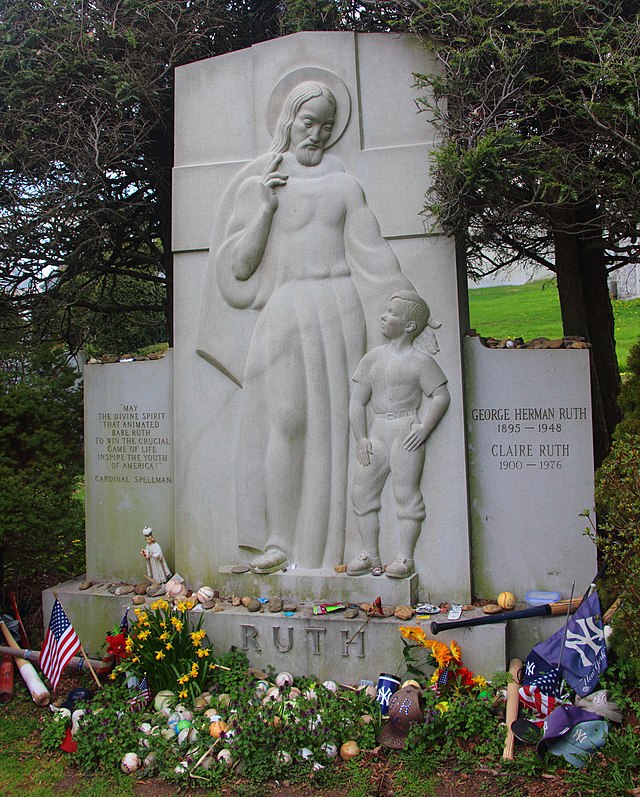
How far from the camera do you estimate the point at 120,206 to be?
8039mm

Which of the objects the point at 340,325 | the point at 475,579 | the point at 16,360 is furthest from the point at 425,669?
the point at 16,360

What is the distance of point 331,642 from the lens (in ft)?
18.1

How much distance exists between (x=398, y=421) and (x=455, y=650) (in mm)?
1608

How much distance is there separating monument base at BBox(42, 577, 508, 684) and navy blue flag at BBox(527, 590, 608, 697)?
15.6 inches

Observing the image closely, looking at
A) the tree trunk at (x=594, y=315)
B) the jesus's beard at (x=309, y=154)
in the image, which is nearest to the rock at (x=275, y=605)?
the jesus's beard at (x=309, y=154)

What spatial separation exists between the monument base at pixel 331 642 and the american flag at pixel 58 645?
0.94 m

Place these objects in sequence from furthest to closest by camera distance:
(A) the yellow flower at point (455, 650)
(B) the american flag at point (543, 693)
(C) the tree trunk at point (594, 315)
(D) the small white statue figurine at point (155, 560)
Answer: (C) the tree trunk at point (594, 315)
(D) the small white statue figurine at point (155, 560)
(A) the yellow flower at point (455, 650)
(B) the american flag at point (543, 693)

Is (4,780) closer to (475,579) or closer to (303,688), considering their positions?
(303,688)

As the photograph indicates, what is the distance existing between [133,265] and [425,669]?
5858 millimetres

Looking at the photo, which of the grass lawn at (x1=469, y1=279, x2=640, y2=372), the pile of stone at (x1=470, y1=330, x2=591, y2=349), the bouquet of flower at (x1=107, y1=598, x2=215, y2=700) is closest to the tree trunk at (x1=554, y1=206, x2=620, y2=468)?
the pile of stone at (x1=470, y1=330, x2=591, y2=349)

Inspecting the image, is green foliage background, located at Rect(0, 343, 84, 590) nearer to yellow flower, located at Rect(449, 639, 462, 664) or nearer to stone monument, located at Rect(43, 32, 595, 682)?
stone monument, located at Rect(43, 32, 595, 682)

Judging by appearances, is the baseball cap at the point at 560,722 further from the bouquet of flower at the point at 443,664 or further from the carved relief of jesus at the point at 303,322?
the carved relief of jesus at the point at 303,322

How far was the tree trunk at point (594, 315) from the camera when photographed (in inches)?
309

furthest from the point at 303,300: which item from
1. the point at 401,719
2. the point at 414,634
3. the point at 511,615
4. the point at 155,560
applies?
the point at 401,719
